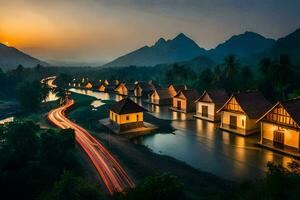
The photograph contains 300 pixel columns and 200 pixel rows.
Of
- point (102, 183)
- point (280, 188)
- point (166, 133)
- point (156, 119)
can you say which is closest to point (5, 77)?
point (156, 119)

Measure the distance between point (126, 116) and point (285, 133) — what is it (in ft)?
77.6

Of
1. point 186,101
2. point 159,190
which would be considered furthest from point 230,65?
point 159,190

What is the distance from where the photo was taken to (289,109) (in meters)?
31.4

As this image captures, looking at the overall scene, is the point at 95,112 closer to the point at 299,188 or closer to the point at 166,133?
the point at 166,133

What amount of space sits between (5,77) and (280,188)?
418 feet

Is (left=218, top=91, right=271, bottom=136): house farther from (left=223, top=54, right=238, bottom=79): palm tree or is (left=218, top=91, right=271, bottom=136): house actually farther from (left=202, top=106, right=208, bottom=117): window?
(left=223, top=54, right=238, bottom=79): palm tree

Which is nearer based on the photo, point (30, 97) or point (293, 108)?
point (293, 108)

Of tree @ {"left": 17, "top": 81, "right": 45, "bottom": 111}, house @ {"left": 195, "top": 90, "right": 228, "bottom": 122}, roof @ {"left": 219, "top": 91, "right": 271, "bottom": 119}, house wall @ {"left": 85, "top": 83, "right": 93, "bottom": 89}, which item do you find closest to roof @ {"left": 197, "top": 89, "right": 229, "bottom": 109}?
house @ {"left": 195, "top": 90, "right": 228, "bottom": 122}

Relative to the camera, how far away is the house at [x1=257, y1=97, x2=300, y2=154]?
30.7m

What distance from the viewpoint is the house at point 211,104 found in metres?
51.6

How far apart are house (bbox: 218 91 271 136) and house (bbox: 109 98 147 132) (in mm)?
14319

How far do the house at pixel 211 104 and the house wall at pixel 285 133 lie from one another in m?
16.2

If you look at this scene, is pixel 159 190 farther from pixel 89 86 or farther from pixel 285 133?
pixel 89 86

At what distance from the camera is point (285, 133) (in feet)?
105
